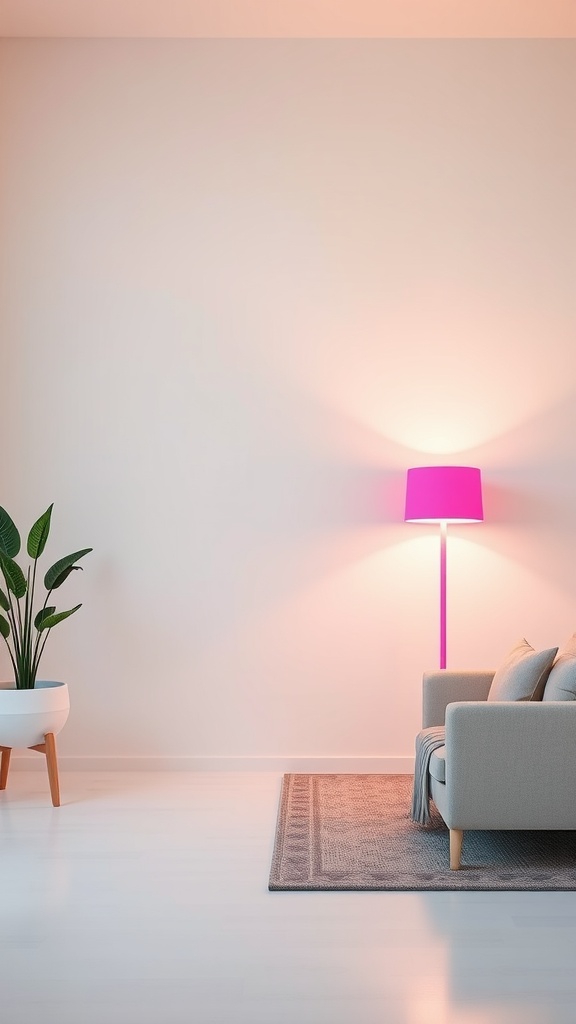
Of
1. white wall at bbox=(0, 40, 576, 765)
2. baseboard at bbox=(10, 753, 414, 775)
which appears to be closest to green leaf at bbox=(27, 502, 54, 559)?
white wall at bbox=(0, 40, 576, 765)

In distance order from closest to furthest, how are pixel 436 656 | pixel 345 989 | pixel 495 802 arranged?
pixel 345 989 → pixel 495 802 → pixel 436 656

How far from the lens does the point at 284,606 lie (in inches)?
195

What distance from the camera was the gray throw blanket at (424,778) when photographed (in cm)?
359

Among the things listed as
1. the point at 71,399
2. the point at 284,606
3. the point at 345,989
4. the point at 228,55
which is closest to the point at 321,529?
the point at 284,606

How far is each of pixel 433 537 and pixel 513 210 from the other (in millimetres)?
1780

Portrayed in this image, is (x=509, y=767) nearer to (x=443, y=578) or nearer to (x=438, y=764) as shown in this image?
(x=438, y=764)

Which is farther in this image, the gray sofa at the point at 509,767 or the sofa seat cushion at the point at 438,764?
the sofa seat cushion at the point at 438,764

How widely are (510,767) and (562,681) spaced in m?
0.40

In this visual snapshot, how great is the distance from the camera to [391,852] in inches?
132

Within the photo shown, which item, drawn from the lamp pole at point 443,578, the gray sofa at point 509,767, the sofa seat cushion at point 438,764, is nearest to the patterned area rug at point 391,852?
the gray sofa at point 509,767

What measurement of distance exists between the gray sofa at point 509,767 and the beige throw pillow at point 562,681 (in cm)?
18

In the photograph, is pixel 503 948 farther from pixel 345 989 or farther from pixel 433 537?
pixel 433 537

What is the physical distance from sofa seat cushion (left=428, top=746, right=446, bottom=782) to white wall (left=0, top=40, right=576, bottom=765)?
1413mm

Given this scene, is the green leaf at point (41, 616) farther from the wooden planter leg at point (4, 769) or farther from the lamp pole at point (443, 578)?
the lamp pole at point (443, 578)
